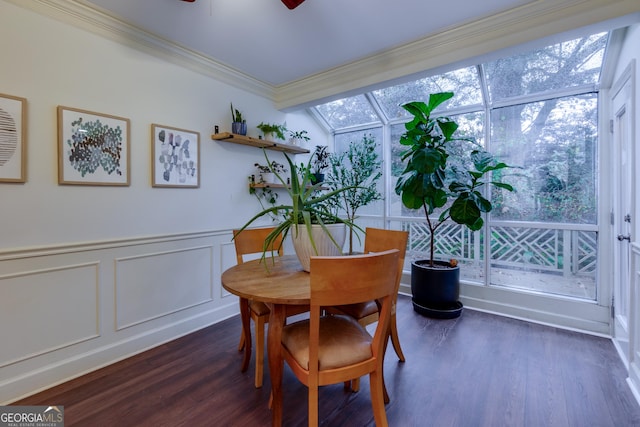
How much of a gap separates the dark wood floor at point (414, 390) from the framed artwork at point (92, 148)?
4.75 feet

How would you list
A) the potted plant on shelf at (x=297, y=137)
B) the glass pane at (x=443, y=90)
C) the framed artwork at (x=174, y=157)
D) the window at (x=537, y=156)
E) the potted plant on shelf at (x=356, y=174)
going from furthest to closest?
the potted plant on shelf at (x=356, y=174) → the potted plant on shelf at (x=297, y=137) → the glass pane at (x=443, y=90) → the window at (x=537, y=156) → the framed artwork at (x=174, y=157)

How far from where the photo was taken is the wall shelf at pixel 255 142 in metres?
2.87

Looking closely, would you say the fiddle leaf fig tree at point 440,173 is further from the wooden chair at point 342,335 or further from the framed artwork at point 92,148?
the framed artwork at point 92,148

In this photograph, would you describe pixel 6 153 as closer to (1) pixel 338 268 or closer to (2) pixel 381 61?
(1) pixel 338 268

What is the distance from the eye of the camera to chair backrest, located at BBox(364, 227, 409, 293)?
2053 mm

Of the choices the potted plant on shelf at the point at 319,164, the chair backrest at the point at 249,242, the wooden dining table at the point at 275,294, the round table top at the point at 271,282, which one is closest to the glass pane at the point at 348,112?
the potted plant on shelf at the point at 319,164

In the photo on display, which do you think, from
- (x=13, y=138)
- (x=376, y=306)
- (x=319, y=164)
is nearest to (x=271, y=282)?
(x=376, y=306)

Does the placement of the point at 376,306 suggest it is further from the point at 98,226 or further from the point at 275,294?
the point at 98,226

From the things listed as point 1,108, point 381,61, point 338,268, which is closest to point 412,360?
point 338,268

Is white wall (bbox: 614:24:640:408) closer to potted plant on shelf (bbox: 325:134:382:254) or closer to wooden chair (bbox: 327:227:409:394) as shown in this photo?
wooden chair (bbox: 327:227:409:394)

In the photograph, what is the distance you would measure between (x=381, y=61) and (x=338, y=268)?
237 cm

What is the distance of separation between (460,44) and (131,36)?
106 inches

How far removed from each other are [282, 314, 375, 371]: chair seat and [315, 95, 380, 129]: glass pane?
311 centimetres

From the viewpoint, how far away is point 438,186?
3.02m
